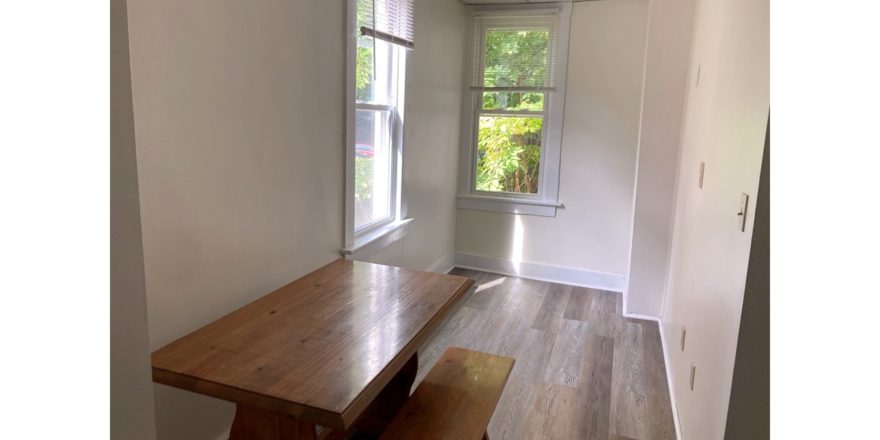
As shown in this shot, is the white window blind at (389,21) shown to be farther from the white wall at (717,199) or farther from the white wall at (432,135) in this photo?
the white wall at (717,199)

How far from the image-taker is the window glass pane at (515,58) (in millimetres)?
4348

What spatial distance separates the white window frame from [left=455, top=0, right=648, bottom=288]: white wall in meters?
0.05

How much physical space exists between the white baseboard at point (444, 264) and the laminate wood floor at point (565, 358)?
0.34 m

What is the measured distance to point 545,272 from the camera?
181 inches

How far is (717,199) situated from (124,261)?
1.94m

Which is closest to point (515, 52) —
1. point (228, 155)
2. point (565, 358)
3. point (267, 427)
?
point (565, 358)

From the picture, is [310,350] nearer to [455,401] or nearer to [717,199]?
[455,401]
